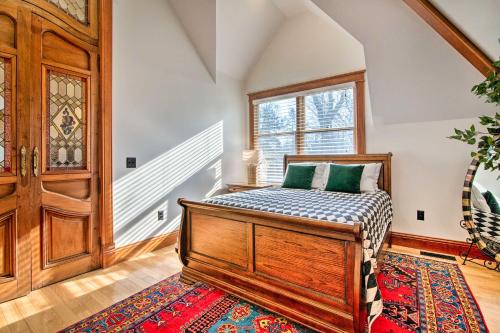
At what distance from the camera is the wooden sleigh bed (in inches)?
57.4

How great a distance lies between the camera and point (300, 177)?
10.5ft

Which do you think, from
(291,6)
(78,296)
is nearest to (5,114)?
(78,296)

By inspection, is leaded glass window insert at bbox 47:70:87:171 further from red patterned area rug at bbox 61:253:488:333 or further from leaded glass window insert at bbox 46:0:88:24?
red patterned area rug at bbox 61:253:488:333

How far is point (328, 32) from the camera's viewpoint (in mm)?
3508

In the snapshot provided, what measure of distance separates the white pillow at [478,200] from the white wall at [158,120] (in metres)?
3.10

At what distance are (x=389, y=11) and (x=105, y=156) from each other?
312 centimetres

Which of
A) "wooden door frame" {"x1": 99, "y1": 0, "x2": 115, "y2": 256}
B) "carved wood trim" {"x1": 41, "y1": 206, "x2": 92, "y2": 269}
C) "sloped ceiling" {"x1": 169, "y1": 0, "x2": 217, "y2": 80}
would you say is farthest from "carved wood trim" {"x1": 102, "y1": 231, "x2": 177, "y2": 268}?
"sloped ceiling" {"x1": 169, "y1": 0, "x2": 217, "y2": 80}

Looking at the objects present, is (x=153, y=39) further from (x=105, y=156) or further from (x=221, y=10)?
(x=105, y=156)

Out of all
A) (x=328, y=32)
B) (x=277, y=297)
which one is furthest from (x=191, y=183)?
(x=328, y=32)

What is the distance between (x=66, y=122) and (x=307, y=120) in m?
3.05

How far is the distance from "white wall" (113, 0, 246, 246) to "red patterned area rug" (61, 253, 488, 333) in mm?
1040

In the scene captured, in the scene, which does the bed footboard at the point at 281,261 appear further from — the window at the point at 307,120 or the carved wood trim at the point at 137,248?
the window at the point at 307,120

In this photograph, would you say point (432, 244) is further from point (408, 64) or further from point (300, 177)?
point (408, 64)

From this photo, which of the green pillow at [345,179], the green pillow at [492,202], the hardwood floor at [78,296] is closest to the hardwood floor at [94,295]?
the hardwood floor at [78,296]
